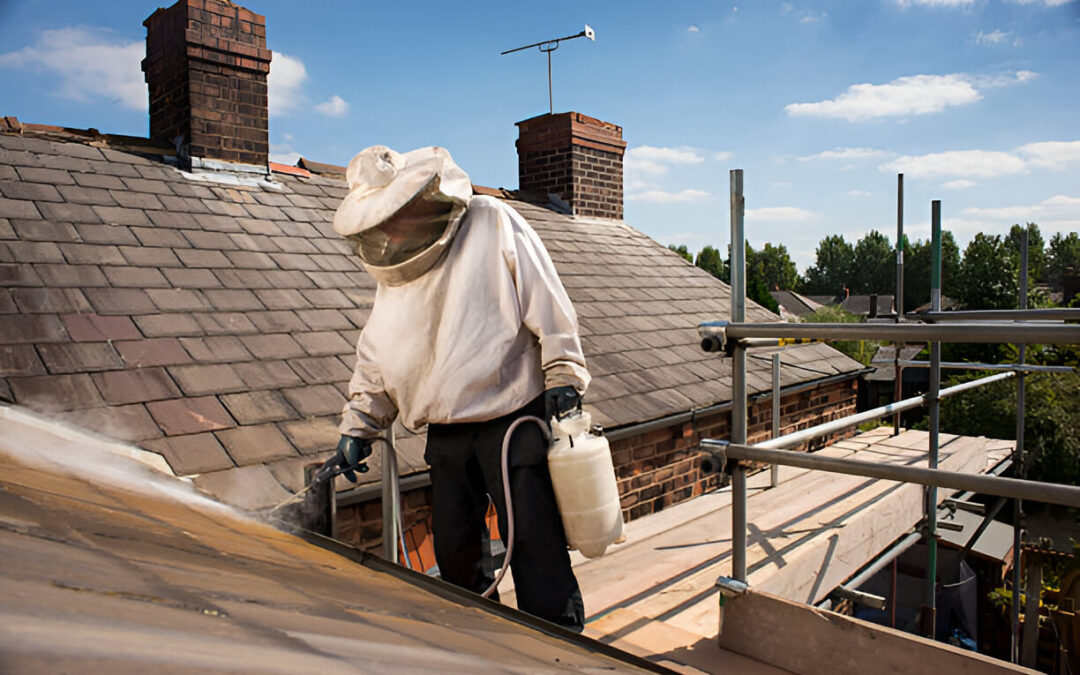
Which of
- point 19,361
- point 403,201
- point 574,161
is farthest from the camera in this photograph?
point 574,161

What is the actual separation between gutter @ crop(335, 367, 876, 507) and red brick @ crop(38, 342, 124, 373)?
143 centimetres

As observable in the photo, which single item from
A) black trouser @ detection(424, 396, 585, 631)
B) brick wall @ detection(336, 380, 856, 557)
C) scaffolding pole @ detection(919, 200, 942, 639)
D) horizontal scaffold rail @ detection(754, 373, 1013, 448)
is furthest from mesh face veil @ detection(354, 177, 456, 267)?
scaffolding pole @ detection(919, 200, 942, 639)

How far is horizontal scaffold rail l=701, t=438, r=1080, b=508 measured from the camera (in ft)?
6.07

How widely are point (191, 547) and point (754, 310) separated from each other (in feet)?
31.6

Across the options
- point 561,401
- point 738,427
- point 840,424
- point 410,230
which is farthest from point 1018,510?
point 410,230

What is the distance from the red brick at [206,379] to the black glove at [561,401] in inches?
94.0

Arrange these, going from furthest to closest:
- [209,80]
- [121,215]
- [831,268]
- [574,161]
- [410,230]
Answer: [831,268] → [574,161] → [209,80] → [121,215] → [410,230]

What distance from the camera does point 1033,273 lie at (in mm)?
29688

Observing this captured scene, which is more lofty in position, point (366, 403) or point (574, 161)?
point (574, 161)

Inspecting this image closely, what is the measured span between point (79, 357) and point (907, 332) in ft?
12.7

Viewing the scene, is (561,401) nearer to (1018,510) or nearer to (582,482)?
(582,482)

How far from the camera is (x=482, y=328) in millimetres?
2498

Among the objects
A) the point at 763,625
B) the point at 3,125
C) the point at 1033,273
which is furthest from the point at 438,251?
the point at 1033,273

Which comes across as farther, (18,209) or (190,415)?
(18,209)
